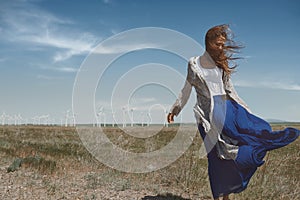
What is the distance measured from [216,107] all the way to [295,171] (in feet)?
16.4

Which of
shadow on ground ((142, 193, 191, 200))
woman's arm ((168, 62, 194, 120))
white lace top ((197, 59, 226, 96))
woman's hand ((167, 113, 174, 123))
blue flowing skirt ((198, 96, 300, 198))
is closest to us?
blue flowing skirt ((198, 96, 300, 198))

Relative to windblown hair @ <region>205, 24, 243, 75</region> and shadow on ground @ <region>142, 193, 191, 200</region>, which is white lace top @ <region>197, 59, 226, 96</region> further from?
shadow on ground @ <region>142, 193, 191, 200</region>

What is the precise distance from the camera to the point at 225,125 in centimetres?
489

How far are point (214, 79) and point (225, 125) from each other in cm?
60

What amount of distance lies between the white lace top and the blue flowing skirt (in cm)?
10

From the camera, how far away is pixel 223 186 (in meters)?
5.05

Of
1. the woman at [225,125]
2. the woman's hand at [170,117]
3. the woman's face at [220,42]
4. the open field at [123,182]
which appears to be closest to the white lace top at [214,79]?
the woman at [225,125]

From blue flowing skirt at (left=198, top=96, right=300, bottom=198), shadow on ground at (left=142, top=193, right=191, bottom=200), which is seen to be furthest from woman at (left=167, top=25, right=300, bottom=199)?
shadow on ground at (left=142, top=193, right=191, bottom=200)

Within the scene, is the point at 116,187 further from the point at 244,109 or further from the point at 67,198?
the point at 244,109

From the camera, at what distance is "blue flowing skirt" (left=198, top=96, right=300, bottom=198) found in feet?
15.8

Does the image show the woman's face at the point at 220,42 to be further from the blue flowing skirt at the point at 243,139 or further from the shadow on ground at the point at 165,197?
the shadow on ground at the point at 165,197

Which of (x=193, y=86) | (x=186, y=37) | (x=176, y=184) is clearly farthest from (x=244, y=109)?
(x=176, y=184)

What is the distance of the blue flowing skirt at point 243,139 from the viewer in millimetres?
4824

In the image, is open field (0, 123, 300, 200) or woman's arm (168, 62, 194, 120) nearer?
woman's arm (168, 62, 194, 120)
